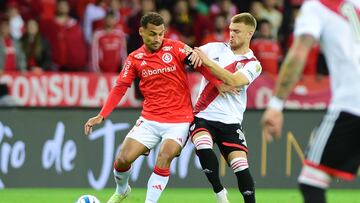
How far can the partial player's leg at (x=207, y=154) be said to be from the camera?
9203mm

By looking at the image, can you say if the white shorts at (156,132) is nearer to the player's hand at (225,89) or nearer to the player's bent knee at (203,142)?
the player's bent knee at (203,142)

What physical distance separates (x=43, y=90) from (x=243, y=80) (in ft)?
22.9

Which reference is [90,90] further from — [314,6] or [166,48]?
[314,6]

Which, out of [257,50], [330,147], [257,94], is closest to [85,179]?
[257,94]

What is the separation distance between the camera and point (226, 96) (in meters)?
9.48

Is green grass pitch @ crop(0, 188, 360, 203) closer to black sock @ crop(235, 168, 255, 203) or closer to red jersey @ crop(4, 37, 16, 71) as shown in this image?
black sock @ crop(235, 168, 255, 203)

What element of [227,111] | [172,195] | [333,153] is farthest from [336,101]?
[172,195]

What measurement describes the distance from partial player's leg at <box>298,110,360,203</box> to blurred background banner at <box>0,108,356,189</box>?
26.1ft

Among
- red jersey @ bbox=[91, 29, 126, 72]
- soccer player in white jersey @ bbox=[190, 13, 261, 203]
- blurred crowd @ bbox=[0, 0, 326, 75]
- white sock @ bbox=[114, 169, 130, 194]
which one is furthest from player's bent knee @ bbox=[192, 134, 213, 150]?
red jersey @ bbox=[91, 29, 126, 72]

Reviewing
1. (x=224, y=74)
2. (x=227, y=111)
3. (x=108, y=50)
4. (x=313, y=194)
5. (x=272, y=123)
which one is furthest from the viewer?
(x=108, y=50)

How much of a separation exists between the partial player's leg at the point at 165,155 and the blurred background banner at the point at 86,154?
4384 mm

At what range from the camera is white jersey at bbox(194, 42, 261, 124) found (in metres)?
9.45

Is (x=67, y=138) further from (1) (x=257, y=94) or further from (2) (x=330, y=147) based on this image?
(2) (x=330, y=147)

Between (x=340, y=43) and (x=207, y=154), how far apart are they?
3.47 metres
